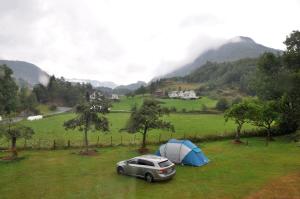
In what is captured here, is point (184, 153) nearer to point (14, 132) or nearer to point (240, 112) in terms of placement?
point (240, 112)

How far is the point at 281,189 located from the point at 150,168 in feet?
28.7

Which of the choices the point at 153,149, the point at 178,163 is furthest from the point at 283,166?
the point at 153,149

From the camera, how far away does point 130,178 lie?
22.5 meters

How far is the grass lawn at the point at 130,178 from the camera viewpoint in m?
19.0

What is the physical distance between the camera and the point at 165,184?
20828mm

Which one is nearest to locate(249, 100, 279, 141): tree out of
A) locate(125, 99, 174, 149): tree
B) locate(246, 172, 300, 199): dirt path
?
A: locate(125, 99, 174, 149): tree

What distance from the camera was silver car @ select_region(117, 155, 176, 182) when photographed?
68.9ft

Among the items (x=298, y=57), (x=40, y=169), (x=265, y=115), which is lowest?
(x=40, y=169)

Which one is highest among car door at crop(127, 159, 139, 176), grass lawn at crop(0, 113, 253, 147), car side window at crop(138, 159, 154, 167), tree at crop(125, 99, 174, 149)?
tree at crop(125, 99, 174, 149)

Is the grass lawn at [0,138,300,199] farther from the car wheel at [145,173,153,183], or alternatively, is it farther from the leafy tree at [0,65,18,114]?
the leafy tree at [0,65,18,114]

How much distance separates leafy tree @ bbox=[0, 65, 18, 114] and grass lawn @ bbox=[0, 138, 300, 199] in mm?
48213

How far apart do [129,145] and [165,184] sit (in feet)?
53.2

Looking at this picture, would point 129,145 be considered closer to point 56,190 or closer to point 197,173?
point 197,173

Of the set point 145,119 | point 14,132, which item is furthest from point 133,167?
point 14,132
